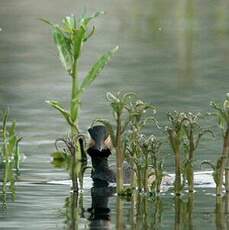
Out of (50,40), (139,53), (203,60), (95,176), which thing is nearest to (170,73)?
(203,60)

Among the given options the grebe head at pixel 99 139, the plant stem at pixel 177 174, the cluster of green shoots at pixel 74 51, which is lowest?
the plant stem at pixel 177 174

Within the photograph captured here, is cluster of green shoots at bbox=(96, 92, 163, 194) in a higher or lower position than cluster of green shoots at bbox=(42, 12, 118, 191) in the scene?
lower

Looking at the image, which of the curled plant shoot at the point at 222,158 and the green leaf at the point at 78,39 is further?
the green leaf at the point at 78,39

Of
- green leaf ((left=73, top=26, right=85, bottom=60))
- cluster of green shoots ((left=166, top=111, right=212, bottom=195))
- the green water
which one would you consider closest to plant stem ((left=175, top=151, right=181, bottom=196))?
cluster of green shoots ((left=166, top=111, right=212, bottom=195))

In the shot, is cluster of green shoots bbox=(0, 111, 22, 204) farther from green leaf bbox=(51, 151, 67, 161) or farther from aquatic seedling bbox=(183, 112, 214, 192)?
aquatic seedling bbox=(183, 112, 214, 192)

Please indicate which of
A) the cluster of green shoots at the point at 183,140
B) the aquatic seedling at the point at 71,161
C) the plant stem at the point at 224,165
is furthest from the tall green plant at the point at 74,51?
the plant stem at the point at 224,165

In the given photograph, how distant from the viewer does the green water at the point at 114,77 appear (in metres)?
6.78

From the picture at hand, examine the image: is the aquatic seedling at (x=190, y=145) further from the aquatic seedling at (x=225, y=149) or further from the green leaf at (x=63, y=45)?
the green leaf at (x=63, y=45)

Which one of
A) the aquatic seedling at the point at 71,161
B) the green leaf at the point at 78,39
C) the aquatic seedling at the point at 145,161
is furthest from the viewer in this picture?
the green leaf at the point at 78,39

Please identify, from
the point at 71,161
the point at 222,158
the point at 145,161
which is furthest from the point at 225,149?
the point at 71,161

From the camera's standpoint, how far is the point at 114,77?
1355 centimetres

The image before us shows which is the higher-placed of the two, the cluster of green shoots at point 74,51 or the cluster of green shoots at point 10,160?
the cluster of green shoots at point 74,51

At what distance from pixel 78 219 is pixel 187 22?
1440 cm

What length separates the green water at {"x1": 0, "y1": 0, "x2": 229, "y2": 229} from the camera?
6777 mm
